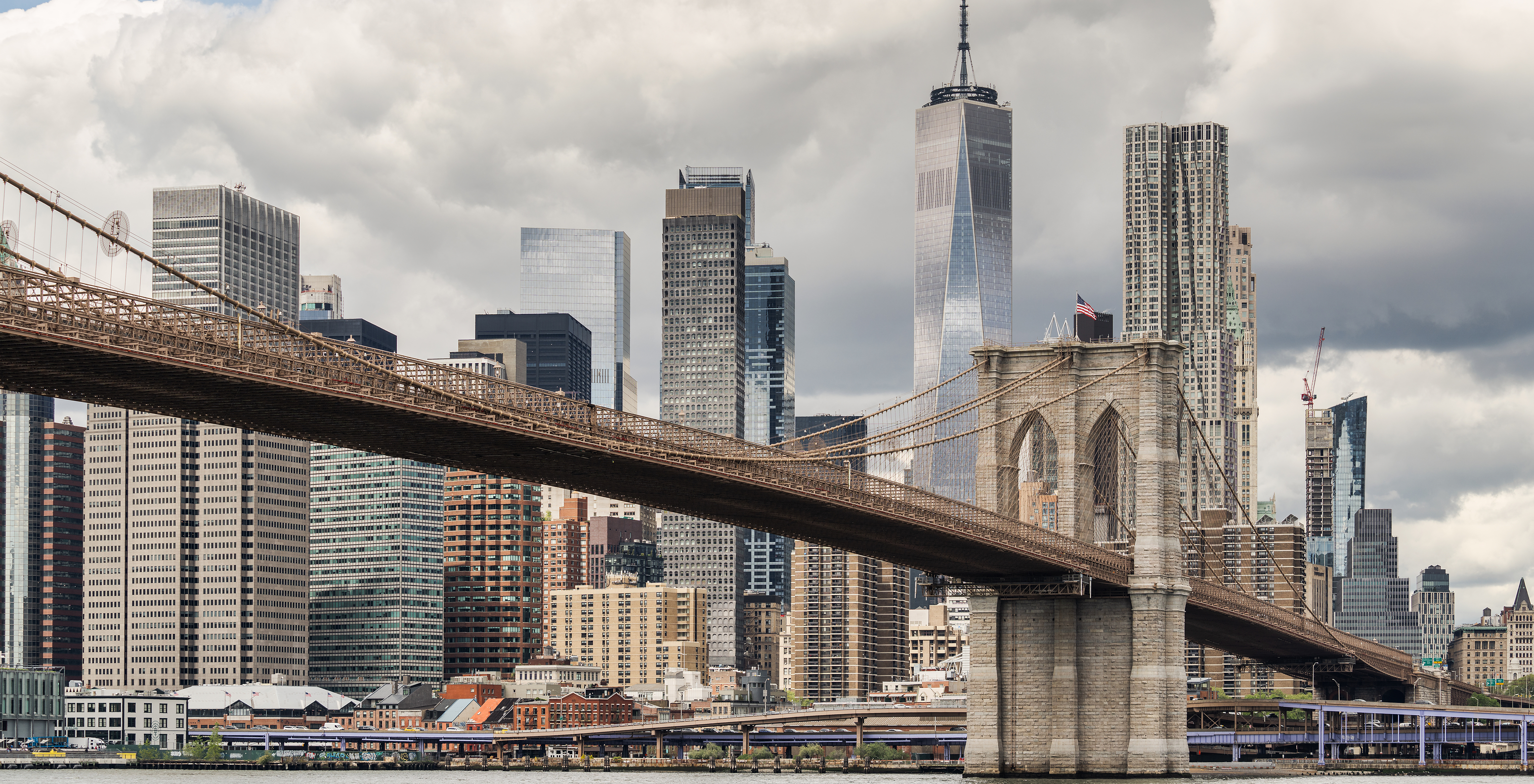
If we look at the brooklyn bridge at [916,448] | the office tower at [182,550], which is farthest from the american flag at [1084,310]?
the office tower at [182,550]

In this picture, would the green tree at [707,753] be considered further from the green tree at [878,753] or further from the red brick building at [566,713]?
the red brick building at [566,713]

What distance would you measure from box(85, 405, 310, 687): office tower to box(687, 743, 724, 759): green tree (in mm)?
76385

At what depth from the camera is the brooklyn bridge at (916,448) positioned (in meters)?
48.1

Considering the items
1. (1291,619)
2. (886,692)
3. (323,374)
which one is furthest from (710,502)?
(886,692)

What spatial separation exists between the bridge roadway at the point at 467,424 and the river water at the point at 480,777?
497 inches

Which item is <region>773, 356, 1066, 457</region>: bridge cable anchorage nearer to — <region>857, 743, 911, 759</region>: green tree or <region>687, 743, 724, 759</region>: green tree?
<region>857, 743, 911, 759</region>: green tree

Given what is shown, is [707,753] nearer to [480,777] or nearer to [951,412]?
[480,777]

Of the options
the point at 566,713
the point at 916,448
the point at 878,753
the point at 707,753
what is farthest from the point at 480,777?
the point at 916,448

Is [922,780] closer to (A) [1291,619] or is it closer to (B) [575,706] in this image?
(A) [1291,619]

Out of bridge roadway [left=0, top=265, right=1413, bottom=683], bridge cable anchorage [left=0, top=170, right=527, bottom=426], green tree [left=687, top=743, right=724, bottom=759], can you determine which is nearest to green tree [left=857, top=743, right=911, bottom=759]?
green tree [left=687, top=743, right=724, bottom=759]

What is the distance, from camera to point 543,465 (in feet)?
195

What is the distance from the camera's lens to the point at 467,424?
53.6 metres

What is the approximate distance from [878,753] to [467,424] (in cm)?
7069

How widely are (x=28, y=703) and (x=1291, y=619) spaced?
102352 millimetres
